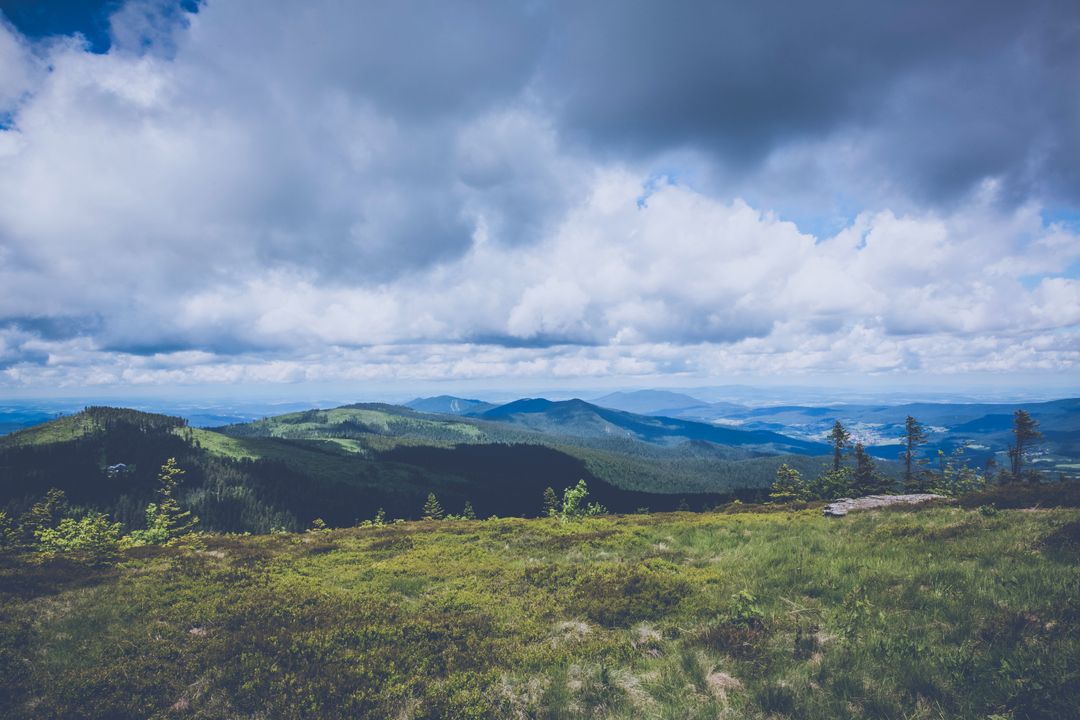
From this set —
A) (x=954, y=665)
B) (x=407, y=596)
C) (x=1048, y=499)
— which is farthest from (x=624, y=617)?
(x=1048, y=499)

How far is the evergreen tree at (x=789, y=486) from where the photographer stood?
176 ft

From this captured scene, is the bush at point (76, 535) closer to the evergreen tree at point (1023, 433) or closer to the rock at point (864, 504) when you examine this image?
the rock at point (864, 504)

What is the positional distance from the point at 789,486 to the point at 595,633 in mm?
55679

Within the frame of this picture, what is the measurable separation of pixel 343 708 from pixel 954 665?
11.2m

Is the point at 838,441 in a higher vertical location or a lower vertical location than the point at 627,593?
lower

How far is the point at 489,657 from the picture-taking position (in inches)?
396

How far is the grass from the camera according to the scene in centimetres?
768

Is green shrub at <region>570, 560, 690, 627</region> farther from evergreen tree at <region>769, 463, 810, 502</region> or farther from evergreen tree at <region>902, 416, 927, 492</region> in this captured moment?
evergreen tree at <region>902, 416, 927, 492</region>

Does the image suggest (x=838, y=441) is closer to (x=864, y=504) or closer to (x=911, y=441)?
(x=911, y=441)

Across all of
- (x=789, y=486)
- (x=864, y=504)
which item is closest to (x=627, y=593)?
(x=864, y=504)

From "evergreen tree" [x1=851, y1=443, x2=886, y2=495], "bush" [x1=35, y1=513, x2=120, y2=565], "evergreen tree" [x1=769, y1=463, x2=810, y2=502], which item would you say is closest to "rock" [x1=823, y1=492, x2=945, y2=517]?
"evergreen tree" [x1=769, y1=463, x2=810, y2=502]

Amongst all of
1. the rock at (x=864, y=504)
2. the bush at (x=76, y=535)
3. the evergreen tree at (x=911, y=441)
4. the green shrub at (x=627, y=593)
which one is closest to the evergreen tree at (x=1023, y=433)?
the evergreen tree at (x=911, y=441)

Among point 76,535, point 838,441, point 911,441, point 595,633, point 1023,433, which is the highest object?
point 595,633

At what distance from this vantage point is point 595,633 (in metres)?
11.1
